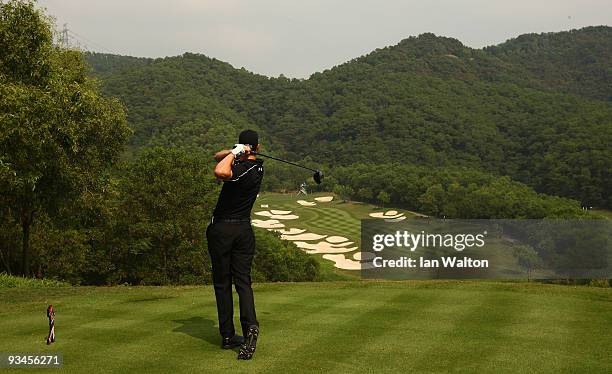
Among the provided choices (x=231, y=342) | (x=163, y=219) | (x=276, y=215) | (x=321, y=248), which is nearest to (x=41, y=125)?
(x=231, y=342)

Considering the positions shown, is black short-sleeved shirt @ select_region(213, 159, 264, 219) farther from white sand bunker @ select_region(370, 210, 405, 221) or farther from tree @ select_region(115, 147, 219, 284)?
white sand bunker @ select_region(370, 210, 405, 221)

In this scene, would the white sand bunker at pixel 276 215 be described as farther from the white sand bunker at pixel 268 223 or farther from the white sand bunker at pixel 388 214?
the white sand bunker at pixel 388 214

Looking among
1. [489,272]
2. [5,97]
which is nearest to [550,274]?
[489,272]

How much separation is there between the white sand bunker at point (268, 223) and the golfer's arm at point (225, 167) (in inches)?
4229

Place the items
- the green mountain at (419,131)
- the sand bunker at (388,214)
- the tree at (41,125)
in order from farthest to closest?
the green mountain at (419,131) < the sand bunker at (388,214) < the tree at (41,125)

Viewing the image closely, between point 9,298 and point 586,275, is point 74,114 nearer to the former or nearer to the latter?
point 9,298

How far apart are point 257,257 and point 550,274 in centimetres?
2958

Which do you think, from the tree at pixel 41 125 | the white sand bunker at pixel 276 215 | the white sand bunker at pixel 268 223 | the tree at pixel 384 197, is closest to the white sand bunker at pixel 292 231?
the white sand bunker at pixel 268 223

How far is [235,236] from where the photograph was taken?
7.57m

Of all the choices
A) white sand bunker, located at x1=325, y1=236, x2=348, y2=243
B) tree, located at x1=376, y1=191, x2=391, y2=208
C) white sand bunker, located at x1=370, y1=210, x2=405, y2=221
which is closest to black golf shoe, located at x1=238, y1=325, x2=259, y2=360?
white sand bunker, located at x1=325, y1=236, x2=348, y2=243

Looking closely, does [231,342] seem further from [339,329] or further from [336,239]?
[336,239]

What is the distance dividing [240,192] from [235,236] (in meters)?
0.56

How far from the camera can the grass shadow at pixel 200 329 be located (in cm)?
802

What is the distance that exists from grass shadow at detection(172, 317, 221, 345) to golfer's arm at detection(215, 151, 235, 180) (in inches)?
87.0
